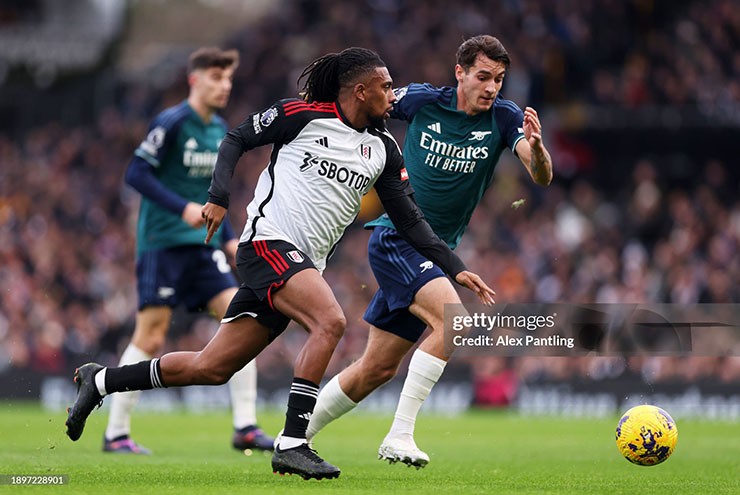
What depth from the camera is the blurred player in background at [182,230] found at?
1006 centimetres

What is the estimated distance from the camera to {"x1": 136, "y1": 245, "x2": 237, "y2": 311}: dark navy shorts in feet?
33.4

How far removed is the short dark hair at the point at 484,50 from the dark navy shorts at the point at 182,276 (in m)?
3.00

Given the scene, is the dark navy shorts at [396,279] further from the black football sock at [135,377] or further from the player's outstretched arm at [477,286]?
the black football sock at [135,377]

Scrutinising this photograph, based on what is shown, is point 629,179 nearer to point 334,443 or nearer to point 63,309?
point 63,309

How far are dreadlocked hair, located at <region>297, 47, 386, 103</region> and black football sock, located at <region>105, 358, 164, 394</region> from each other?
184cm

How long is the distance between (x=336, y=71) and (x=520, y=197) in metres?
12.9

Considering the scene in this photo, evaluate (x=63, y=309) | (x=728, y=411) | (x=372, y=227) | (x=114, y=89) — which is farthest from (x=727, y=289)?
(x=114, y=89)

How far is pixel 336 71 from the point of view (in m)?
7.43

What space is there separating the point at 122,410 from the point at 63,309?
10.9 m

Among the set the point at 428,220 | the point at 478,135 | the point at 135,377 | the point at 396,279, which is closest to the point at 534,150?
the point at 478,135

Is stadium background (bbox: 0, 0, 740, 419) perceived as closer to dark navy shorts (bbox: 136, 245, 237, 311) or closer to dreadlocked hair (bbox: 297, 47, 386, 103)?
dark navy shorts (bbox: 136, 245, 237, 311)

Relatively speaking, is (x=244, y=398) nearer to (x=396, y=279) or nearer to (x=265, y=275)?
(x=396, y=279)

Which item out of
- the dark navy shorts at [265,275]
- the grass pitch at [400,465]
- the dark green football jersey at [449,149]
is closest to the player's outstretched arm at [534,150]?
the dark green football jersey at [449,149]

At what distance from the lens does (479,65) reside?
327 inches
